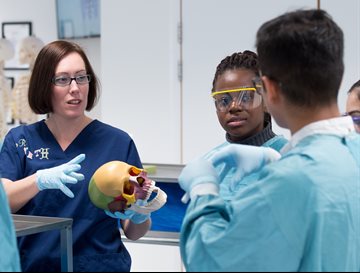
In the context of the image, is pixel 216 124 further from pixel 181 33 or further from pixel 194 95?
pixel 181 33

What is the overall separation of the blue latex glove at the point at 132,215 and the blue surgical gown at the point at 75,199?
0.25ft

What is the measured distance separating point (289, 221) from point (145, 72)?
97.4 inches

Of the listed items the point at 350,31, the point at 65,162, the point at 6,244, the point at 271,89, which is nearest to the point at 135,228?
the point at 65,162

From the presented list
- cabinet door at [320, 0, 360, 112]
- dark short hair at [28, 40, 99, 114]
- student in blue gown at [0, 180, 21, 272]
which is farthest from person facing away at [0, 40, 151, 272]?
cabinet door at [320, 0, 360, 112]

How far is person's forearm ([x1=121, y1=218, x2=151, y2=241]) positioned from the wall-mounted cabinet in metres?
1.43

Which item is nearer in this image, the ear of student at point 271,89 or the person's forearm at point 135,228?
the ear of student at point 271,89

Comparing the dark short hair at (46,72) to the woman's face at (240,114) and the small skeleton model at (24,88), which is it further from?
the small skeleton model at (24,88)

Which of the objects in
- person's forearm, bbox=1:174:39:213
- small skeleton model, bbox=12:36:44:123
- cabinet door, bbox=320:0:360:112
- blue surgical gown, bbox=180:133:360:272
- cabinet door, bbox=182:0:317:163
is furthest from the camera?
small skeleton model, bbox=12:36:44:123

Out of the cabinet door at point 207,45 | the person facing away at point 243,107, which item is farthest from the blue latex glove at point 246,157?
the cabinet door at point 207,45

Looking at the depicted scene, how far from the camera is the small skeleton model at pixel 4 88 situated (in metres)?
3.84

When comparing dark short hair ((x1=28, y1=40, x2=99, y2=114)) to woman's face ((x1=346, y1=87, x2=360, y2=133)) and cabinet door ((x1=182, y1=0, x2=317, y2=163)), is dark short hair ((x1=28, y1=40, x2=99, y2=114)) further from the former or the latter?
cabinet door ((x1=182, y1=0, x2=317, y2=163))

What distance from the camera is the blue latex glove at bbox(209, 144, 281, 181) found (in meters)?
1.19

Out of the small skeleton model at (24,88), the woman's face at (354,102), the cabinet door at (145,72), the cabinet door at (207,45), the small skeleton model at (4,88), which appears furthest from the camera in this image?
the small skeleton model at (24,88)

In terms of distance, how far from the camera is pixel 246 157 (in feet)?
3.89
